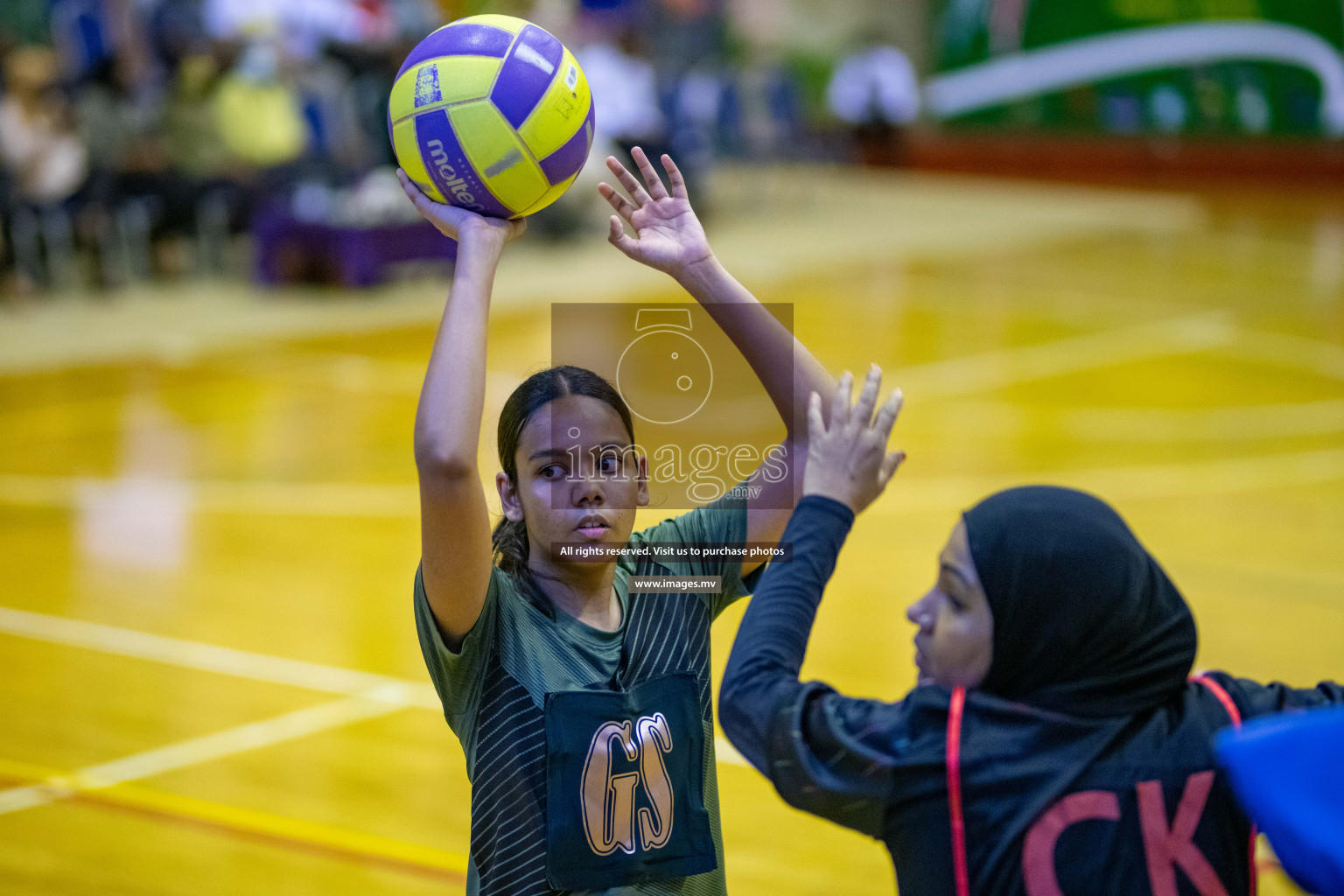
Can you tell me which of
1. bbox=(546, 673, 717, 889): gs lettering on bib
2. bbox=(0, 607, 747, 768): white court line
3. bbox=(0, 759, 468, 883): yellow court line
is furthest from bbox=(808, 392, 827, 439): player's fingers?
bbox=(0, 607, 747, 768): white court line

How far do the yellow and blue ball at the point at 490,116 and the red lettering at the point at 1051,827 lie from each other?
97 cm

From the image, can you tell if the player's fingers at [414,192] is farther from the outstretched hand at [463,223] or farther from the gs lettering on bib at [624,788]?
the gs lettering on bib at [624,788]

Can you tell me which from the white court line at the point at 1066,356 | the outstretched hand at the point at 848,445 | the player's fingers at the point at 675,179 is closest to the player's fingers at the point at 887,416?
the outstretched hand at the point at 848,445

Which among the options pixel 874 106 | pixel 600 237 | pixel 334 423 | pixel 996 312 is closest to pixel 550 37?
pixel 334 423

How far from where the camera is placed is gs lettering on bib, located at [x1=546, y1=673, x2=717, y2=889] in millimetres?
1510

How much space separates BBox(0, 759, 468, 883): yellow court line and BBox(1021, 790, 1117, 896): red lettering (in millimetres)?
1825

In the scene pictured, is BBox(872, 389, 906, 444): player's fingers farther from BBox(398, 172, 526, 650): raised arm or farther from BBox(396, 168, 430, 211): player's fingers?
BBox(396, 168, 430, 211): player's fingers

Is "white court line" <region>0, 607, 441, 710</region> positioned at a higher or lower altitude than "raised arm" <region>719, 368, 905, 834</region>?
lower

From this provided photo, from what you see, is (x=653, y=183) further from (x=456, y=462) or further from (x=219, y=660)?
(x=219, y=660)

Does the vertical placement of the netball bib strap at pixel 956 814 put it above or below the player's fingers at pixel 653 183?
below

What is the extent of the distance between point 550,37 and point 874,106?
1823 cm

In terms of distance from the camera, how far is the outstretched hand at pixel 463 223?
159 cm

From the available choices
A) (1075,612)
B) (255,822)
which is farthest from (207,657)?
(1075,612)

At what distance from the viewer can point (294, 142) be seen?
34.3 feet
